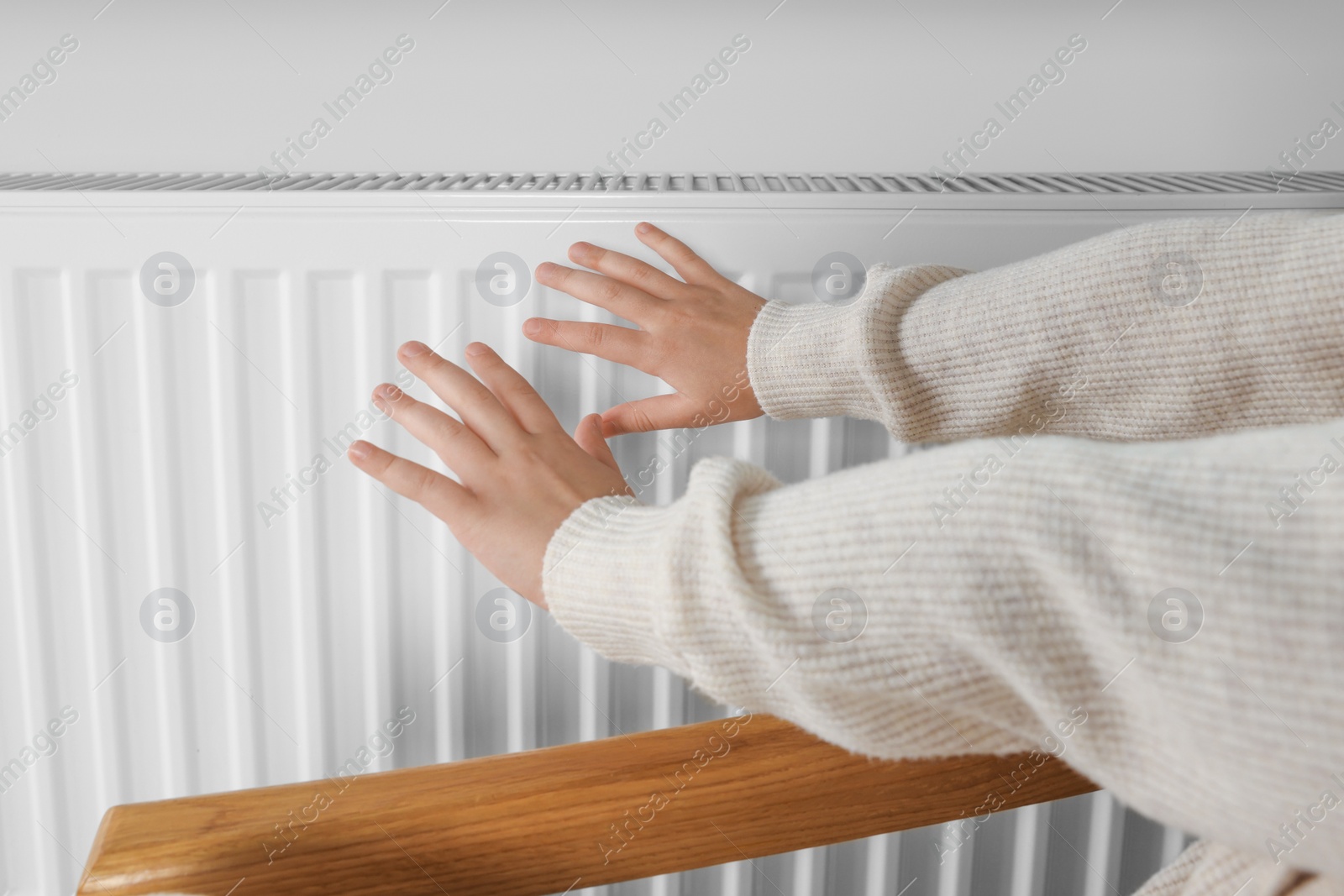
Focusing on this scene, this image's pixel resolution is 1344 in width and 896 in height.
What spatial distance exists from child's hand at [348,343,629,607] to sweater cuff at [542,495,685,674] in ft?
0.06

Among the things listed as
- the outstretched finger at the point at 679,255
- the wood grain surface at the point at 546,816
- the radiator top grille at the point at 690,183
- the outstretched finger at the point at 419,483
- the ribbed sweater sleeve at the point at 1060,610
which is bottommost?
the wood grain surface at the point at 546,816

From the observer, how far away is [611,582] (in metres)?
0.35

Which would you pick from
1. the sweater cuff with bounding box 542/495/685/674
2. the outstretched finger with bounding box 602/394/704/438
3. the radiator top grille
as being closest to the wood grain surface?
the sweater cuff with bounding box 542/495/685/674

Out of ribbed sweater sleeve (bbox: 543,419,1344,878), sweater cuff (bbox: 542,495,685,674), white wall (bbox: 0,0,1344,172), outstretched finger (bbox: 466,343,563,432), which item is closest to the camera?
ribbed sweater sleeve (bbox: 543,419,1344,878)

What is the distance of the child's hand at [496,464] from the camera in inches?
16.0

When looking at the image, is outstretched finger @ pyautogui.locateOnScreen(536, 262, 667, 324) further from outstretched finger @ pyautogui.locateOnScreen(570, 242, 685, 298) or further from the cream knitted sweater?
the cream knitted sweater

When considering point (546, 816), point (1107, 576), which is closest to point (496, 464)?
point (546, 816)

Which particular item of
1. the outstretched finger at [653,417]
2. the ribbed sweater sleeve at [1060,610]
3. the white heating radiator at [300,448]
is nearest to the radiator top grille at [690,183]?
the white heating radiator at [300,448]

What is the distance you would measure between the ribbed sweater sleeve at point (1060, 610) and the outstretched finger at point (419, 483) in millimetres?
107

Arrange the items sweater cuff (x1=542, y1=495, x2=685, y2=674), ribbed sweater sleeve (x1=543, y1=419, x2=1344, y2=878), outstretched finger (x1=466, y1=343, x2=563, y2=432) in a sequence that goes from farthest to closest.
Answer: outstretched finger (x1=466, y1=343, x2=563, y2=432) < sweater cuff (x1=542, y1=495, x2=685, y2=674) < ribbed sweater sleeve (x1=543, y1=419, x2=1344, y2=878)

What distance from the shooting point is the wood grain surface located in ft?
1.14

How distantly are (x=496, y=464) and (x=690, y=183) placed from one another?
0.21 metres

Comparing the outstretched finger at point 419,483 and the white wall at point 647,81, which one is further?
the white wall at point 647,81

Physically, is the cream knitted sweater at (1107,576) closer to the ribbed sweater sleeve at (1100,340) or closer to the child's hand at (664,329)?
the ribbed sweater sleeve at (1100,340)
